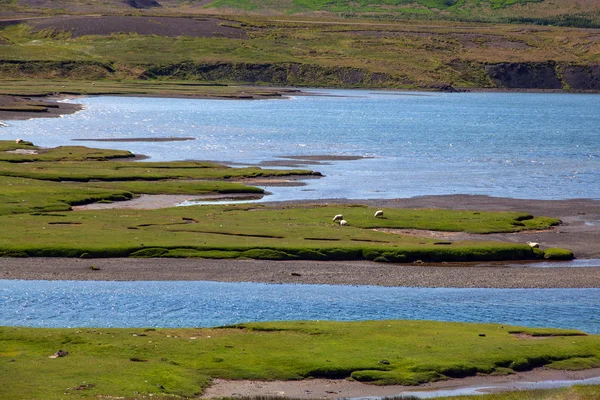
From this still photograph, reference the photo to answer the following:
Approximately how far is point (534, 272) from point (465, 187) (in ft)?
102

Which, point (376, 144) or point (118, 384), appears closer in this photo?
point (118, 384)

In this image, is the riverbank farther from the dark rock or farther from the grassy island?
the dark rock

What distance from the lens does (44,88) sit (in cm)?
17800

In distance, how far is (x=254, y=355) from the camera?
28.1 meters

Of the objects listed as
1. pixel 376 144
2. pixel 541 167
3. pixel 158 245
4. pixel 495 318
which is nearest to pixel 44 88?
pixel 376 144

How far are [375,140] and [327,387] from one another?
9452 cm

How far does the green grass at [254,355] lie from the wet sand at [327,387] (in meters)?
0.29

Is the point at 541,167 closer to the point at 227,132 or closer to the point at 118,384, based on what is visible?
the point at 227,132

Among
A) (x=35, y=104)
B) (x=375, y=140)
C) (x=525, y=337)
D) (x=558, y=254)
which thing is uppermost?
(x=525, y=337)

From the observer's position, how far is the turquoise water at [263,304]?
113 ft

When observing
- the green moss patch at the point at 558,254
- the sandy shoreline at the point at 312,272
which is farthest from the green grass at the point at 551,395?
the green moss patch at the point at 558,254

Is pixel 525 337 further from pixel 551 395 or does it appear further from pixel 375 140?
pixel 375 140

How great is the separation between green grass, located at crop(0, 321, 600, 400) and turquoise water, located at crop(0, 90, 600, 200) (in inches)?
1415

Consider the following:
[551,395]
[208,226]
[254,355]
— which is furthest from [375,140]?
[551,395]
